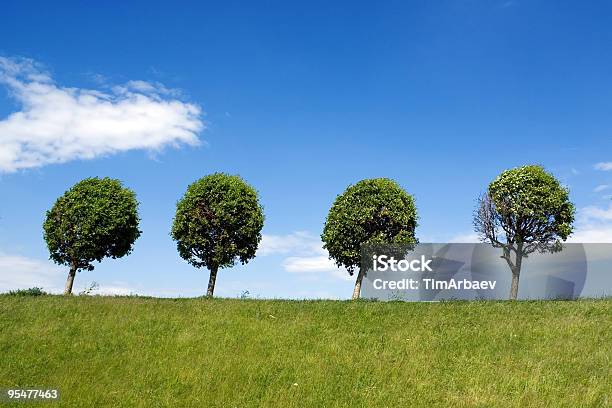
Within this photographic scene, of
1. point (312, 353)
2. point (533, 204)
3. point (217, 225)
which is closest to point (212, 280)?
point (217, 225)

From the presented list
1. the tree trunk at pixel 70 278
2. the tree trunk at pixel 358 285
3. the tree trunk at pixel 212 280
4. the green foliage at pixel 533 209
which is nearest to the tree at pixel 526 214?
the green foliage at pixel 533 209

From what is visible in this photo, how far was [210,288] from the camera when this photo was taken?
1511 inches

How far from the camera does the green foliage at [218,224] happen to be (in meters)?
38.6

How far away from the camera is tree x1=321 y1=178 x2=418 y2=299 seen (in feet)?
123

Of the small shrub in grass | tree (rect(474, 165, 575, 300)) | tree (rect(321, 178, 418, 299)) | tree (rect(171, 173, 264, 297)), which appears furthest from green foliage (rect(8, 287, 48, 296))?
tree (rect(474, 165, 575, 300))

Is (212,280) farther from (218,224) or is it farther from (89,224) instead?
(89,224)

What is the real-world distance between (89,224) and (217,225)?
8.90 meters

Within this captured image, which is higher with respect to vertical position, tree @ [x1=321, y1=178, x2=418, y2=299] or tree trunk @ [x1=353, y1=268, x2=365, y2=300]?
tree @ [x1=321, y1=178, x2=418, y2=299]

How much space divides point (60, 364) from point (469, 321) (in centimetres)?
1726

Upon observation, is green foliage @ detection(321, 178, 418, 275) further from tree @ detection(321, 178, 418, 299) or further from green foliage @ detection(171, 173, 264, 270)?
→ green foliage @ detection(171, 173, 264, 270)

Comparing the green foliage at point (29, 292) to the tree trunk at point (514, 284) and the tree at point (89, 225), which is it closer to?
the tree at point (89, 225)

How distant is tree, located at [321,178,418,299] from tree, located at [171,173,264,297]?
5.43 meters

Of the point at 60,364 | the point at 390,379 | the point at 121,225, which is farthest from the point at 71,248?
the point at 390,379

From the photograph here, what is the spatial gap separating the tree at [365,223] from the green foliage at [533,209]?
6.23 metres
